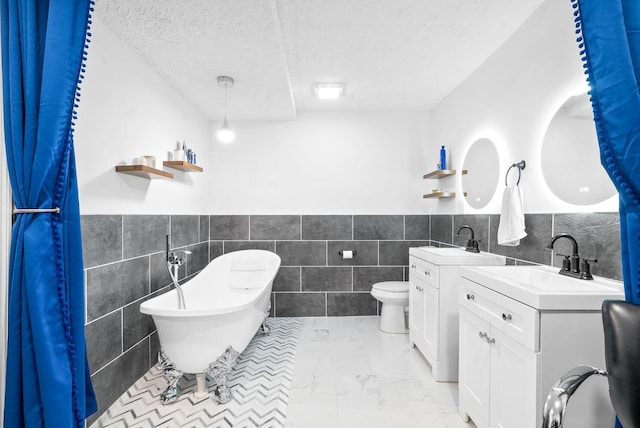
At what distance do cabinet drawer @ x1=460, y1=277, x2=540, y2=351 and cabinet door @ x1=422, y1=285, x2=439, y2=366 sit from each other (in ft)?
2.02

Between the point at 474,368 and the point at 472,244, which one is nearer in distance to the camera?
the point at 474,368

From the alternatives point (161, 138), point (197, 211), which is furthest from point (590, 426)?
point (197, 211)

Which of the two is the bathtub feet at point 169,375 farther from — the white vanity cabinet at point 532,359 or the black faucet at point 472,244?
the black faucet at point 472,244

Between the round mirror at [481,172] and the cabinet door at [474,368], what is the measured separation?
1191mm

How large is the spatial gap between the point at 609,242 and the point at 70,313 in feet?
8.09

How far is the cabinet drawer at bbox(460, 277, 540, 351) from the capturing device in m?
1.34

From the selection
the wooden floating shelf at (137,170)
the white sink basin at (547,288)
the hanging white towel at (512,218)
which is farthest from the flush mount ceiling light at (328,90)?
the white sink basin at (547,288)

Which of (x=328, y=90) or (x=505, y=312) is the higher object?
(x=328, y=90)

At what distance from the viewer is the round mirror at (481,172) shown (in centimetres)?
264

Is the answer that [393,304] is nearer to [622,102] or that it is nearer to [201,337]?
[201,337]

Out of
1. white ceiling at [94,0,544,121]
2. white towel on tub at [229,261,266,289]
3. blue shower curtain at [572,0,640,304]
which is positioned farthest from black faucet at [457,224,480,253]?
white towel on tub at [229,261,266,289]

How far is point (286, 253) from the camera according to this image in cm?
394

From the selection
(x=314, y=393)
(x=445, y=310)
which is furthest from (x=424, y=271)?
(x=314, y=393)

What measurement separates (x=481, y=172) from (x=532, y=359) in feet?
6.01
